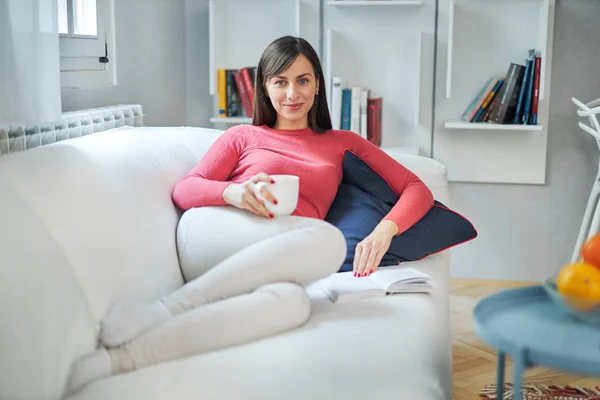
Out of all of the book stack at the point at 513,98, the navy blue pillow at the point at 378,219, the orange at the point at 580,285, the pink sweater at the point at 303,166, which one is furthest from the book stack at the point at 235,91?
the orange at the point at 580,285

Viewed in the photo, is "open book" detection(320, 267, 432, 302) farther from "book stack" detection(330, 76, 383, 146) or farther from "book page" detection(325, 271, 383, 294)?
"book stack" detection(330, 76, 383, 146)

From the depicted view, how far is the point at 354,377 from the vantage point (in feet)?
4.17

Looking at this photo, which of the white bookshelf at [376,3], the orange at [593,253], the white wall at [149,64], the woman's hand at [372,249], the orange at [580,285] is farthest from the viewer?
the white bookshelf at [376,3]

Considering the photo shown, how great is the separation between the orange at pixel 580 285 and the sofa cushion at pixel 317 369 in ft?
0.99

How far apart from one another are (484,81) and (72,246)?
97.9 inches

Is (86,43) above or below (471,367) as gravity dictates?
above

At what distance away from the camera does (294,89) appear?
2.11 metres

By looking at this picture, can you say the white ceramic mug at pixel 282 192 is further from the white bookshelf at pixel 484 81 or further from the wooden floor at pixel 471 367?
the white bookshelf at pixel 484 81

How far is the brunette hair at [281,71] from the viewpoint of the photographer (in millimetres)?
2117

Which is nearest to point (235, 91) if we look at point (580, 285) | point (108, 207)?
point (108, 207)

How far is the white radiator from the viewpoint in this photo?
5.65 feet

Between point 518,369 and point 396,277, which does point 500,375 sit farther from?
point 396,277

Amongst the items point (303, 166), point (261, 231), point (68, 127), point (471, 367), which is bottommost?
point (471, 367)

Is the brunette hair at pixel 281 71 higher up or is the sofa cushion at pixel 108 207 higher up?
the brunette hair at pixel 281 71
